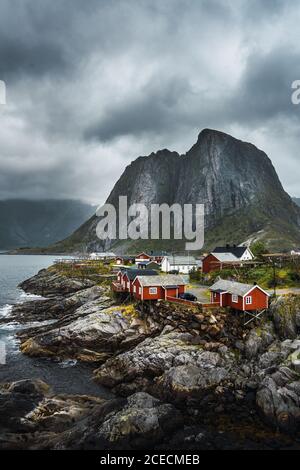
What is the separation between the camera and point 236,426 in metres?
22.6

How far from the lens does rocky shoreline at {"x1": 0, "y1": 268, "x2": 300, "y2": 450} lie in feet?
70.2

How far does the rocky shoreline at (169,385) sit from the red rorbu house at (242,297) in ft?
5.17

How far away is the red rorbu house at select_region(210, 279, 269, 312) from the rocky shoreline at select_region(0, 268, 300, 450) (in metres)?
1.57

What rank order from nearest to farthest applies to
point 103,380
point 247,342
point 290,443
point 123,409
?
point 290,443, point 123,409, point 103,380, point 247,342

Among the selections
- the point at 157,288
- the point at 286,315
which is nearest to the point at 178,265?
the point at 157,288

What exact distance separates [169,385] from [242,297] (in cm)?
1389

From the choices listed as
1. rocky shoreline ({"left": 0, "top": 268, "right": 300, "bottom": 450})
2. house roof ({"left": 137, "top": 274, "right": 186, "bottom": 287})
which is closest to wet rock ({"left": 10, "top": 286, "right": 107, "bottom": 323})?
rocky shoreline ({"left": 0, "top": 268, "right": 300, "bottom": 450})

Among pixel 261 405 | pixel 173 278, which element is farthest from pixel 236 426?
pixel 173 278

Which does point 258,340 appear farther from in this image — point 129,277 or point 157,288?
point 129,277

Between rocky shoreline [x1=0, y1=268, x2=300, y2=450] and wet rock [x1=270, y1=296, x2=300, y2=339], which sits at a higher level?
wet rock [x1=270, y1=296, x2=300, y2=339]

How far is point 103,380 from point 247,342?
608 inches

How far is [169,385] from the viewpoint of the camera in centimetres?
2816

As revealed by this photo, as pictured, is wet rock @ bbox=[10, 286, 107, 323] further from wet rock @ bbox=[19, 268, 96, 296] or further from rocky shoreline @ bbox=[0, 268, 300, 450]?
wet rock @ bbox=[19, 268, 96, 296]
